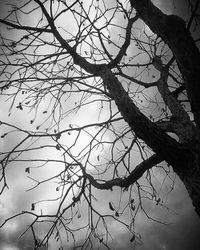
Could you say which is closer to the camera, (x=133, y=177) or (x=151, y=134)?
(x=151, y=134)

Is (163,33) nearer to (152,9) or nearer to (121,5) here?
(152,9)

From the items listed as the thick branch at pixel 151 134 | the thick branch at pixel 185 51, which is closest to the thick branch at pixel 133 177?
the thick branch at pixel 151 134

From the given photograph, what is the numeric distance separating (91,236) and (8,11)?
3.52 metres

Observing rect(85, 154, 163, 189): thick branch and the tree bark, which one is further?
rect(85, 154, 163, 189): thick branch

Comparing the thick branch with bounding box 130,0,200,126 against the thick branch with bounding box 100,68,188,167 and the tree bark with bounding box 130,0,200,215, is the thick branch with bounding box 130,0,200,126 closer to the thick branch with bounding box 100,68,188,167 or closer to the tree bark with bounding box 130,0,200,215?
the tree bark with bounding box 130,0,200,215

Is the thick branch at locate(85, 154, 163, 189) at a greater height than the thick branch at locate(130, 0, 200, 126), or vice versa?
the thick branch at locate(130, 0, 200, 126)

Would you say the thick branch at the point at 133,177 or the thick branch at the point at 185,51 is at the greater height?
the thick branch at the point at 185,51

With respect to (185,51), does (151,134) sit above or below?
below

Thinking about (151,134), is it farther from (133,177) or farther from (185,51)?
(185,51)

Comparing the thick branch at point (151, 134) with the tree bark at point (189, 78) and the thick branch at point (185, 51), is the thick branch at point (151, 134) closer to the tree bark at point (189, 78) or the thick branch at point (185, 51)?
the tree bark at point (189, 78)

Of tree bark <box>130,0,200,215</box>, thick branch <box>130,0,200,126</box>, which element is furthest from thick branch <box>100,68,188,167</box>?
thick branch <box>130,0,200,126</box>

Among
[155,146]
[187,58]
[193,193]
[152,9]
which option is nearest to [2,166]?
[155,146]

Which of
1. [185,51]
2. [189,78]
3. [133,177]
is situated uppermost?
[185,51]

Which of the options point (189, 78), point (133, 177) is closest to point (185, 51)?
point (189, 78)
